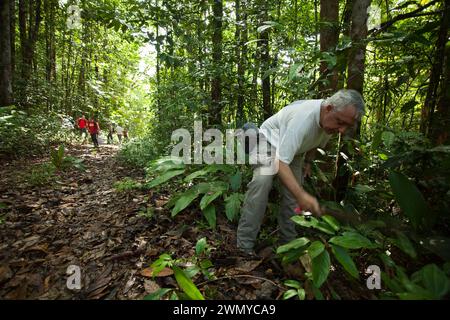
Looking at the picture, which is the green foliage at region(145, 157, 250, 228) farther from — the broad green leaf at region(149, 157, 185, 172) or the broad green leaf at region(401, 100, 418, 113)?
the broad green leaf at region(401, 100, 418, 113)

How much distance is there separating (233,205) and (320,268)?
1.36 m

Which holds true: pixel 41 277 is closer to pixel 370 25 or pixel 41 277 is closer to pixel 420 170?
pixel 420 170

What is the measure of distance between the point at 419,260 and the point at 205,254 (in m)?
1.76

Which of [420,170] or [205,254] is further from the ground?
[420,170]

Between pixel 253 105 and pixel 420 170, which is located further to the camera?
pixel 253 105

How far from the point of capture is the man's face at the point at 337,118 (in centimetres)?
211

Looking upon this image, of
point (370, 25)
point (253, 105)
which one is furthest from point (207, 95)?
point (370, 25)

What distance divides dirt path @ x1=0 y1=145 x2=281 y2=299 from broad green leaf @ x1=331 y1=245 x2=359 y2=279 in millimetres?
620

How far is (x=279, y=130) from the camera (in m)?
2.54

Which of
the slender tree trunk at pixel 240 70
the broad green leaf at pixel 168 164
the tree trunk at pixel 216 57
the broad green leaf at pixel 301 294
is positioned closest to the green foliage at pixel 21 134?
the broad green leaf at pixel 168 164

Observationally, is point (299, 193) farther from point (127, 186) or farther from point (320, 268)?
point (127, 186)

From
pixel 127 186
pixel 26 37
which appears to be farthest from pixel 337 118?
pixel 26 37

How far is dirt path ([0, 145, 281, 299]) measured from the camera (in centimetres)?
215

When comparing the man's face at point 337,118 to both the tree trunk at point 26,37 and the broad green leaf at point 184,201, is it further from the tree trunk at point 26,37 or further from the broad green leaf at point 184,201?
the tree trunk at point 26,37
